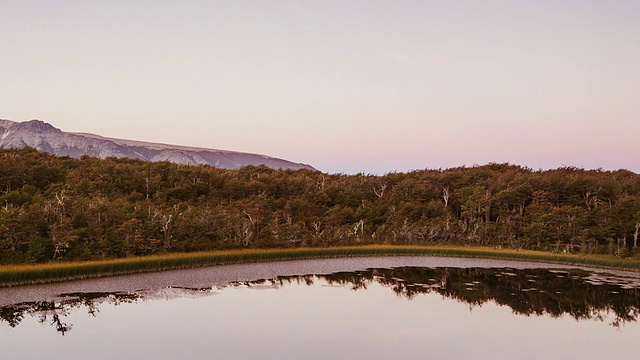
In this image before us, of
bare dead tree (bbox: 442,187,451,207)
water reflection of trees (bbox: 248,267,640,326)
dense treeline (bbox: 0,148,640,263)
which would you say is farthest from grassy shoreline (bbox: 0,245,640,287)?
bare dead tree (bbox: 442,187,451,207)

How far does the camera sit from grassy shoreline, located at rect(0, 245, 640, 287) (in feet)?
72.8

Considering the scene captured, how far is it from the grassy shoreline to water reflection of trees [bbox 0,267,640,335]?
294 cm

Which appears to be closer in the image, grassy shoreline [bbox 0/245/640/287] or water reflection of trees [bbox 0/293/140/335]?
water reflection of trees [bbox 0/293/140/335]

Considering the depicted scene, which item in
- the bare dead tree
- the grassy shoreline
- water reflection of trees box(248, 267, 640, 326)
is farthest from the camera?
the bare dead tree

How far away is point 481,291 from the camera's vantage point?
25.7 m


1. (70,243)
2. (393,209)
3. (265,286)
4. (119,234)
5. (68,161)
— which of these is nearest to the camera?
(265,286)

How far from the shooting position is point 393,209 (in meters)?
55.6

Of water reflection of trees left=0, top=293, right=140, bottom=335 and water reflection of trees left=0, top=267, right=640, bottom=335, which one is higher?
water reflection of trees left=0, top=267, right=640, bottom=335

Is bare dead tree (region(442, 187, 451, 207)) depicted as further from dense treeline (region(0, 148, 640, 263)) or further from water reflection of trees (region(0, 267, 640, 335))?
water reflection of trees (region(0, 267, 640, 335))

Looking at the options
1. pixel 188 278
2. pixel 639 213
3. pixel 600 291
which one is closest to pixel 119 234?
pixel 188 278

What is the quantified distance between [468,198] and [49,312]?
49.3m

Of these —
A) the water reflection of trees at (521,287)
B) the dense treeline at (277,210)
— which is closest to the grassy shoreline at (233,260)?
the dense treeline at (277,210)

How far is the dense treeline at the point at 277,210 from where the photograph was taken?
29.2 m

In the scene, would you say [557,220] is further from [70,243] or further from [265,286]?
[70,243]
